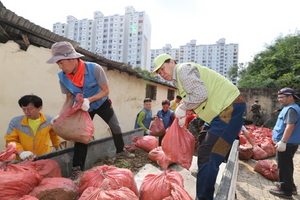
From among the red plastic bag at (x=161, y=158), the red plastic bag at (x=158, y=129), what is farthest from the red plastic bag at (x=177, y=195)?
the red plastic bag at (x=158, y=129)

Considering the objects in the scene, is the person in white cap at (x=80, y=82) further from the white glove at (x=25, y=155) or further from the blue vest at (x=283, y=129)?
the blue vest at (x=283, y=129)

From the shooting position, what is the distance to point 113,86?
6.45 metres

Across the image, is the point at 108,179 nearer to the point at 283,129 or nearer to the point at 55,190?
Result: the point at 55,190

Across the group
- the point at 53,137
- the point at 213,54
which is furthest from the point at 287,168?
the point at 213,54

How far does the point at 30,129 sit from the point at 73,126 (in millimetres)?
902

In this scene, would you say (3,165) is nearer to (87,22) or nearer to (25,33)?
(25,33)

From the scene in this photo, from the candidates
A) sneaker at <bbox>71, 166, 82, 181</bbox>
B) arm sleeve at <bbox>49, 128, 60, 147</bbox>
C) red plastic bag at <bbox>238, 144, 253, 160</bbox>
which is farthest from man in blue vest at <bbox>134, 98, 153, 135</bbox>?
sneaker at <bbox>71, 166, 82, 181</bbox>

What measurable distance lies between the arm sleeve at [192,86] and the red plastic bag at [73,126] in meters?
1.02

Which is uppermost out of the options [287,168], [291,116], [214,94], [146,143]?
[214,94]

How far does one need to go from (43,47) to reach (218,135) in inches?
160

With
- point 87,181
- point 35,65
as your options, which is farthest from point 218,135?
point 35,65

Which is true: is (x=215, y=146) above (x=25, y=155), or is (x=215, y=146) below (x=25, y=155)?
above

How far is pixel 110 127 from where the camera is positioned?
2.37 meters

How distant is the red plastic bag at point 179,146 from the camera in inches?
65.7
